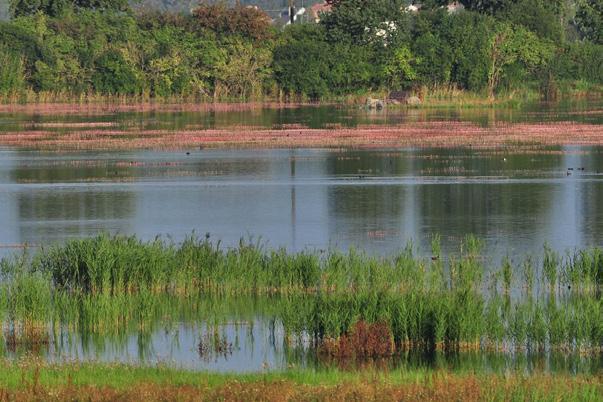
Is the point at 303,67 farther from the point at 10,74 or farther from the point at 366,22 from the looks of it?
the point at 10,74

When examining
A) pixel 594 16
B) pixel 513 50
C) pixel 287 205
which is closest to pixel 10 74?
pixel 513 50

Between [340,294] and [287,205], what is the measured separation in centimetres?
1138

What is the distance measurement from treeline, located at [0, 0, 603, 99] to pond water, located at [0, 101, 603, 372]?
3555 centimetres

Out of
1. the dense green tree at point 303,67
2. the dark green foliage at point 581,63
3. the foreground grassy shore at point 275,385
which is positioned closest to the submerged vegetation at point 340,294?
the foreground grassy shore at point 275,385

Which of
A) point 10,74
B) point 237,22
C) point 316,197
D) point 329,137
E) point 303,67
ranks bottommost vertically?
point 316,197

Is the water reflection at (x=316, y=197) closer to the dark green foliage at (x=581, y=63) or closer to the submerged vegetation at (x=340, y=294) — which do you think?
the submerged vegetation at (x=340, y=294)

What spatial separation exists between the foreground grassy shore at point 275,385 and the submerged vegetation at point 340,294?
155 cm

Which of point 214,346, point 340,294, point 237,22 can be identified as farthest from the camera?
point 237,22

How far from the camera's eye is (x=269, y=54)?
3078 inches

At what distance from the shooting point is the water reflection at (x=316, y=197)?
22516 millimetres

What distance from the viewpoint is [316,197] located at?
28.0 meters

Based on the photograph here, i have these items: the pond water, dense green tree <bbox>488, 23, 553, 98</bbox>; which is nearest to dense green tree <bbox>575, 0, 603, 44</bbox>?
dense green tree <bbox>488, 23, 553, 98</bbox>

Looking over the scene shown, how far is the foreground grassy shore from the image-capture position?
11055mm

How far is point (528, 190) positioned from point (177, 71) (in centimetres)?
4978
